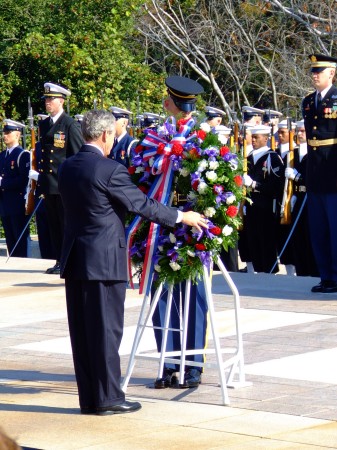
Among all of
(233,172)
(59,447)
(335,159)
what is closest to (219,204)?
(233,172)

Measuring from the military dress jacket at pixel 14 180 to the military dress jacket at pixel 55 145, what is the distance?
2613 mm

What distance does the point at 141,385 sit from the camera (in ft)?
26.3

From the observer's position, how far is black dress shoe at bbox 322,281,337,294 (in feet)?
37.8

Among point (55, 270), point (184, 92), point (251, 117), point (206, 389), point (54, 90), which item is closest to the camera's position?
point (184, 92)

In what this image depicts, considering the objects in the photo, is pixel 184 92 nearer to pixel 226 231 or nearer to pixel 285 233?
pixel 226 231

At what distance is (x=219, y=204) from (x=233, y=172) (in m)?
0.25

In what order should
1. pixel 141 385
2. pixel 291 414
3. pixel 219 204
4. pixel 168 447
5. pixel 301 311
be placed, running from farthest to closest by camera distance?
pixel 301 311
pixel 141 385
pixel 219 204
pixel 291 414
pixel 168 447

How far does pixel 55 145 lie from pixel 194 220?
251 inches

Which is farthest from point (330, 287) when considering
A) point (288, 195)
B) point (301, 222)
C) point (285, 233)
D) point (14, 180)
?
point (14, 180)

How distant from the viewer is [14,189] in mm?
16484

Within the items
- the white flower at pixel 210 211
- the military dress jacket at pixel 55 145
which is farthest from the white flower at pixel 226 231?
the military dress jacket at pixel 55 145

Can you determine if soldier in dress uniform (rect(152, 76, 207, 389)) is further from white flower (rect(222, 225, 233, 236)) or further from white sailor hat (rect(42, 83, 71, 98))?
white sailor hat (rect(42, 83, 71, 98))

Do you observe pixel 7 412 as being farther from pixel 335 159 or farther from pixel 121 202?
pixel 335 159

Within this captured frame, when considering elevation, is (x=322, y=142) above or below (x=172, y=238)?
above
